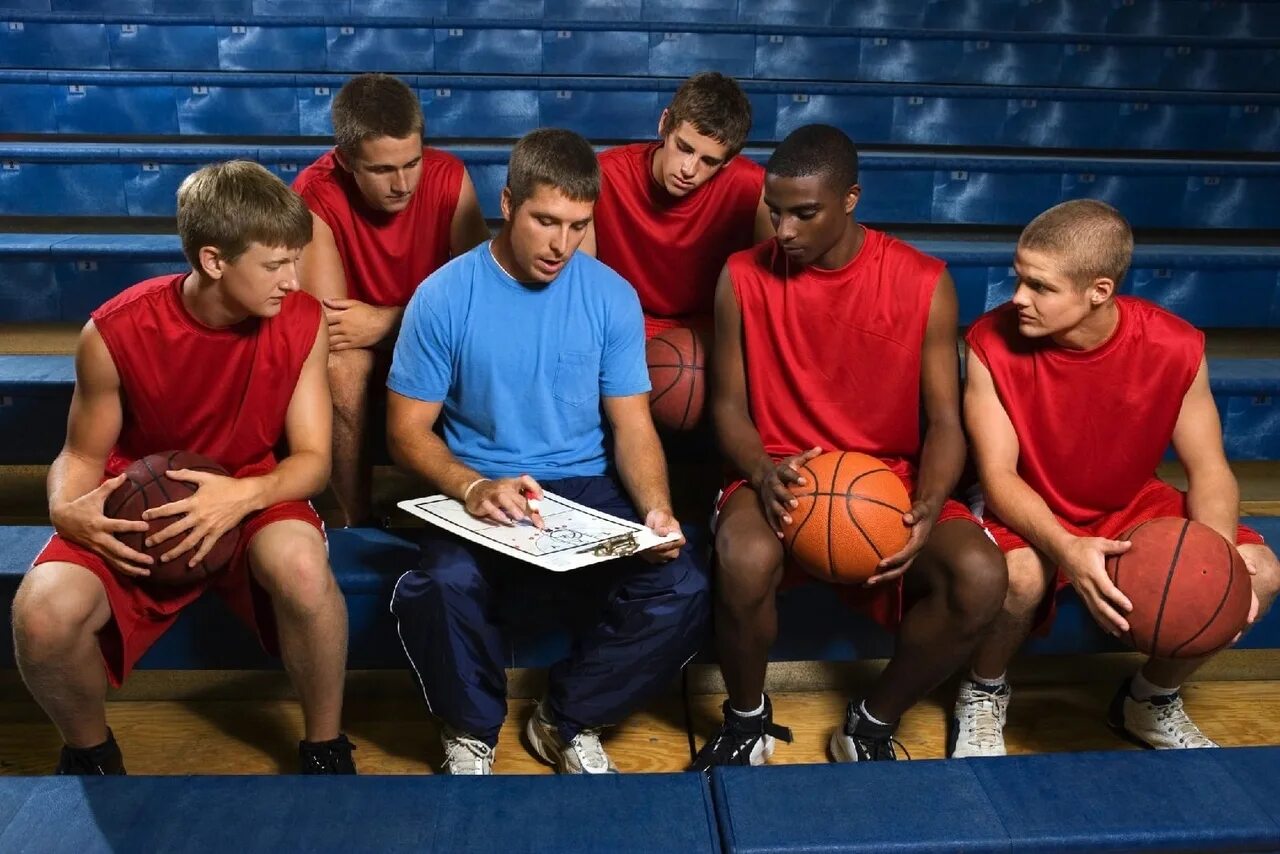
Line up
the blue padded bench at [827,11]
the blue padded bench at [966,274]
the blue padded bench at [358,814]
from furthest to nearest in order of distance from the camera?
the blue padded bench at [827,11]
the blue padded bench at [966,274]
the blue padded bench at [358,814]

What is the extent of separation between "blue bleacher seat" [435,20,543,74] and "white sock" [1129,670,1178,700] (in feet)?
12.3

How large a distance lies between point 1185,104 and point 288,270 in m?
3.85

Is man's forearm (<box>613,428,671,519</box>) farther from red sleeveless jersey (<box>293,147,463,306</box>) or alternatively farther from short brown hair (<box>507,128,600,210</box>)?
red sleeveless jersey (<box>293,147,463,306</box>)

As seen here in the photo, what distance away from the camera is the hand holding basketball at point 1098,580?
5.84ft

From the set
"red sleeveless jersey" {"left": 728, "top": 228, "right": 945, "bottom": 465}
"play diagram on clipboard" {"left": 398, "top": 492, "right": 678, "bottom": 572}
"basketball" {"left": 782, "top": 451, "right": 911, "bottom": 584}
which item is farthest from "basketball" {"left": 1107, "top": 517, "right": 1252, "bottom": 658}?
"play diagram on clipboard" {"left": 398, "top": 492, "right": 678, "bottom": 572}

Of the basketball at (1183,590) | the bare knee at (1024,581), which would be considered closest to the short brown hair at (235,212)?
the bare knee at (1024,581)

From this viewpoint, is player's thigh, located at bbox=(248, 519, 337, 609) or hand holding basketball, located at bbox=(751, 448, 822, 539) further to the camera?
hand holding basketball, located at bbox=(751, 448, 822, 539)

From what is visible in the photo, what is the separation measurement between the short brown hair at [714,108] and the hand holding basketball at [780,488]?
2.56 feet

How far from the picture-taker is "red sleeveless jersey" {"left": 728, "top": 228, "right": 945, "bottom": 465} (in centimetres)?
207

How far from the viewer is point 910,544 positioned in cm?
183

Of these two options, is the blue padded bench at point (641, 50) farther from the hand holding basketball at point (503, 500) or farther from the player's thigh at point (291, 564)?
the player's thigh at point (291, 564)

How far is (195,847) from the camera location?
1.27 meters

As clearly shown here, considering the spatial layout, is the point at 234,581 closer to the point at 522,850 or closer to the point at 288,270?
the point at 288,270

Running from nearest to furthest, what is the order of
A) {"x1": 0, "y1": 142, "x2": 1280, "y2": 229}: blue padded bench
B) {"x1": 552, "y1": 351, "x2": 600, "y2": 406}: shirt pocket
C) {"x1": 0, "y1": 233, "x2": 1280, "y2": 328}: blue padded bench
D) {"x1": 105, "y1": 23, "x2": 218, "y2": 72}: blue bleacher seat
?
{"x1": 552, "y1": 351, "x2": 600, "y2": 406}: shirt pocket → {"x1": 0, "y1": 233, "x2": 1280, "y2": 328}: blue padded bench → {"x1": 0, "y1": 142, "x2": 1280, "y2": 229}: blue padded bench → {"x1": 105, "y1": 23, "x2": 218, "y2": 72}: blue bleacher seat
